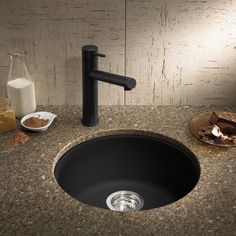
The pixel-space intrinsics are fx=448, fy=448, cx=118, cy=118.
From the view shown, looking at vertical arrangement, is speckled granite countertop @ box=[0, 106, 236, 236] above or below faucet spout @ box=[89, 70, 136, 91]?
below

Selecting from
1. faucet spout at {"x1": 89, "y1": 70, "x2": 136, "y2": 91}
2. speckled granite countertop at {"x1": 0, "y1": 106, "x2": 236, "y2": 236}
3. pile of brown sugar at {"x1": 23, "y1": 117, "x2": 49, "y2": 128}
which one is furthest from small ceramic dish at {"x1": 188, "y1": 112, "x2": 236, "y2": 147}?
pile of brown sugar at {"x1": 23, "y1": 117, "x2": 49, "y2": 128}

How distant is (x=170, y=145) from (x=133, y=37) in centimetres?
39

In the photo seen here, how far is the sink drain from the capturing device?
1521mm

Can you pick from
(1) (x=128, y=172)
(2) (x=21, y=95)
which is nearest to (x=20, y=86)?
(2) (x=21, y=95)

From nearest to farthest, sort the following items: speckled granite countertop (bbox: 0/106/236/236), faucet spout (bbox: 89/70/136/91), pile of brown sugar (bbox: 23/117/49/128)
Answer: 1. speckled granite countertop (bbox: 0/106/236/236)
2. faucet spout (bbox: 89/70/136/91)
3. pile of brown sugar (bbox: 23/117/49/128)

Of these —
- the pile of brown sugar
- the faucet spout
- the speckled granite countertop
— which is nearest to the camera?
the speckled granite countertop

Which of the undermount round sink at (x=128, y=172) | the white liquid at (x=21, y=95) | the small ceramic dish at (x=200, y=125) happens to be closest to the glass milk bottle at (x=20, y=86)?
the white liquid at (x=21, y=95)

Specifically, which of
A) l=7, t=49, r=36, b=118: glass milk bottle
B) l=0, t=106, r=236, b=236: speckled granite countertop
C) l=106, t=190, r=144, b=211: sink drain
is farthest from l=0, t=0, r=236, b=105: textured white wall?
l=106, t=190, r=144, b=211: sink drain

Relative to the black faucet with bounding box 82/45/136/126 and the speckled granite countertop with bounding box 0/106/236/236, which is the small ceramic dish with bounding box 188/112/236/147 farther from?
the black faucet with bounding box 82/45/136/126

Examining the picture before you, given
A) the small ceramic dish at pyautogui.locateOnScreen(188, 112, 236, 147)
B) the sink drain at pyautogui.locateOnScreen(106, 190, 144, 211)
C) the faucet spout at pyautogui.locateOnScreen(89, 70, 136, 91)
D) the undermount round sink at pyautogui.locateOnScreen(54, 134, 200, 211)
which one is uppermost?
the faucet spout at pyautogui.locateOnScreen(89, 70, 136, 91)

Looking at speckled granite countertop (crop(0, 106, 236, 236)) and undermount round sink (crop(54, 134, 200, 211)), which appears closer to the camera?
speckled granite countertop (crop(0, 106, 236, 236))

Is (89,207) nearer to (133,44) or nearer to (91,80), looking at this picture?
(91,80)

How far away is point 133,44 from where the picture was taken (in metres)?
1.57

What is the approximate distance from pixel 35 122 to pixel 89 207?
0.44 metres
